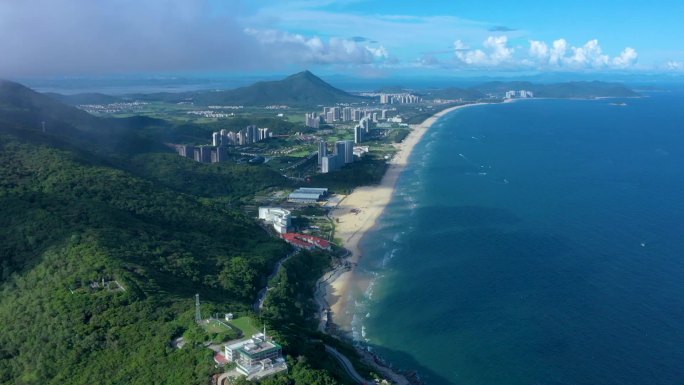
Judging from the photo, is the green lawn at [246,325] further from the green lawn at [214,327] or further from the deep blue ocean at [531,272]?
the deep blue ocean at [531,272]

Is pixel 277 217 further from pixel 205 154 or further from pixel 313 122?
pixel 313 122

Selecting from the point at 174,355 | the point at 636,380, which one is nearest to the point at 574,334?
the point at 636,380

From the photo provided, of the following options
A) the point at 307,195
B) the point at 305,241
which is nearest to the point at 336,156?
the point at 307,195

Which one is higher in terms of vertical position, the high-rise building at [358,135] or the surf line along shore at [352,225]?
the high-rise building at [358,135]

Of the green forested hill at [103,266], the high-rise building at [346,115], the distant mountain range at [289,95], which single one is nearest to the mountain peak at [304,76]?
the distant mountain range at [289,95]

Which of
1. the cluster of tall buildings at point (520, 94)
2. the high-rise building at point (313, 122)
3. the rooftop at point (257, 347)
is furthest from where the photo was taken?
the cluster of tall buildings at point (520, 94)

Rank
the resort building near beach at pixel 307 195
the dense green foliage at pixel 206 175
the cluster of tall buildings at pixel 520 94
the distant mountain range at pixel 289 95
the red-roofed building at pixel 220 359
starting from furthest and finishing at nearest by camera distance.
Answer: the cluster of tall buildings at pixel 520 94 → the distant mountain range at pixel 289 95 → the dense green foliage at pixel 206 175 → the resort building near beach at pixel 307 195 → the red-roofed building at pixel 220 359

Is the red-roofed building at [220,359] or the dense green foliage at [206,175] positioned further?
the dense green foliage at [206,175]
